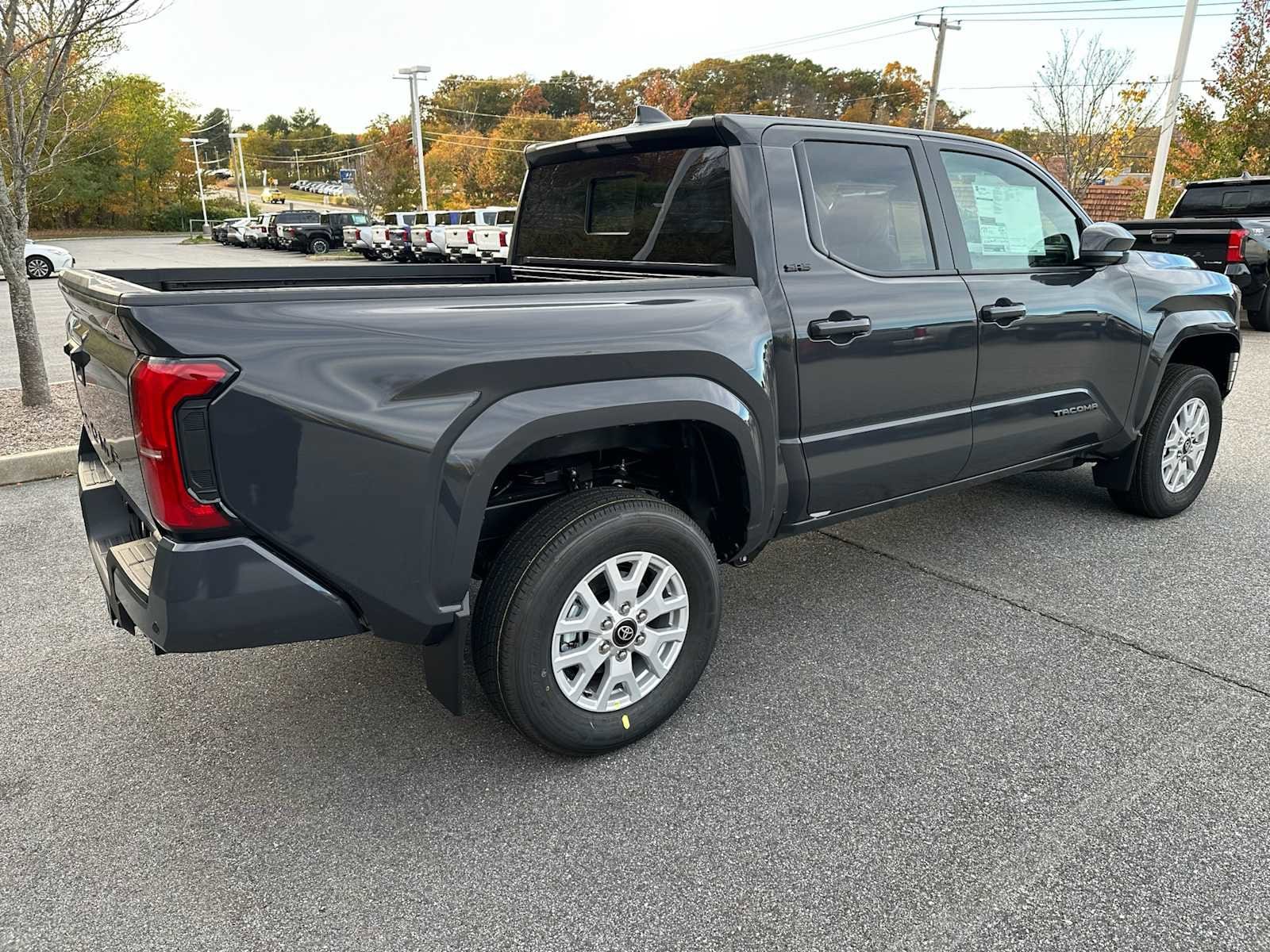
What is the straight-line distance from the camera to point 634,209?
3537mm

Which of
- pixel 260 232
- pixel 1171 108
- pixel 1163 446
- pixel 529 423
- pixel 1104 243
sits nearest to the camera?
pixel 529 423

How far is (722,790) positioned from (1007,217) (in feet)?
9.21

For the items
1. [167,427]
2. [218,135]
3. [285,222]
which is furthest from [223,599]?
[218,135]

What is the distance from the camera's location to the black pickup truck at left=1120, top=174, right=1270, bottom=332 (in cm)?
1046

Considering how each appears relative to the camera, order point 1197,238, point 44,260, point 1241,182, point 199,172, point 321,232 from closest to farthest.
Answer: point 1197,238, point 1241,182, point 44,260, point 321,232, point 199,172

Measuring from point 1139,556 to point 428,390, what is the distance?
12.2 ft

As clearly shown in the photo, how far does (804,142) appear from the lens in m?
→ 3.25

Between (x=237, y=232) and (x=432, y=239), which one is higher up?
(x=432, y=239)

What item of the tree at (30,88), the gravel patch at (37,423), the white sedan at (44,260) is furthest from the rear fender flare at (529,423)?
the white sedan at (44,260)

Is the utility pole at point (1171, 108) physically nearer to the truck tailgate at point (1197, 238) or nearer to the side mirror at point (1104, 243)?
the truck tailgate at point (1197, 238)

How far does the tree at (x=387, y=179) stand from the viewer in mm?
51625

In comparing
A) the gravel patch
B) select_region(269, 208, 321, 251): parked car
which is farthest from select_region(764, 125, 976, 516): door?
select_region(269, 208, 321, 251): parked car

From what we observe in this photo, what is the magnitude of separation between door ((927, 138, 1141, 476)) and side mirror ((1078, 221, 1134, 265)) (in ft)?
0.28

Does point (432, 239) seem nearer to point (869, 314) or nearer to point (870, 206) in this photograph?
point (870, 206)
